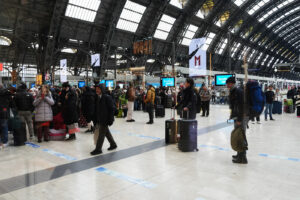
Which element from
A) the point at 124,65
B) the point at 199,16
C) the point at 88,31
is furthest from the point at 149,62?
the point at 88,31

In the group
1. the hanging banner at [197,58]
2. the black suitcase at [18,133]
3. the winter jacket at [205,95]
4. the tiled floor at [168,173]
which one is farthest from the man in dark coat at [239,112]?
the winter jacket at [205,95]

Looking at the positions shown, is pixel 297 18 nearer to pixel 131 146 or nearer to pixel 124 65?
pixel 124 65

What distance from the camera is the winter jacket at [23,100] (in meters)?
6.02

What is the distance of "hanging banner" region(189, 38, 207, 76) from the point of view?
26.3 feet

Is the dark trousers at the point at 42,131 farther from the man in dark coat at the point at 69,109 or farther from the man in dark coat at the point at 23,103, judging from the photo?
the man in dark coat at the point at 69,109

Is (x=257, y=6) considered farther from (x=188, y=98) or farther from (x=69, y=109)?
(x=69, y=109)

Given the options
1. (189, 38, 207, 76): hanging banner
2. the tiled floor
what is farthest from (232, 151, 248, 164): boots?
(189, 38, 207, 76): hanging banner

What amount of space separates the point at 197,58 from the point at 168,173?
17.9 ft

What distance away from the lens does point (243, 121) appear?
13.5ft

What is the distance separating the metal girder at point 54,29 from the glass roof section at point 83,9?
2.03 ft

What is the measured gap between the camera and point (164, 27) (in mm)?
28734

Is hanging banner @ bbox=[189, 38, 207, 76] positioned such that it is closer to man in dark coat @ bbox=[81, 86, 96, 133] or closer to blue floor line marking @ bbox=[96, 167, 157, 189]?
man in dark coat @ bbox=[81, 86, 96, 133]

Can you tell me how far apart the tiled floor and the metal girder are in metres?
17.7

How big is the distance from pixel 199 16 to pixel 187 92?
28.5 m
